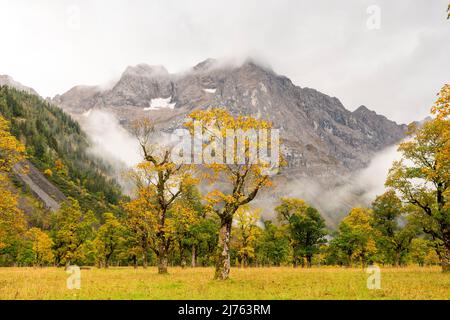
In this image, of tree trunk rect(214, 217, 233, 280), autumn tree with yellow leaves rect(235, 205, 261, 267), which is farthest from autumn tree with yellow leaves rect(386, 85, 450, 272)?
autumn tree with yellow leaves rect(235, 205, 261, 267)

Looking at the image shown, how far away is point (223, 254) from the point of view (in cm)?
2906

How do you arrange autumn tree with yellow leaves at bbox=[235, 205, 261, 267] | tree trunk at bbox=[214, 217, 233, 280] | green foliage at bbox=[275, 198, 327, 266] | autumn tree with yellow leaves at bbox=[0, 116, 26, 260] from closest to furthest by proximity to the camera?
autumn tree with yellow leaves at bbox=[0, 116, 26, 260] → tree trunk at bbox=[214, 217, 233, 280] → green foliage at bbox=[275, 198, 327, 266] → autumn tree with yellow leaves at bbox=[235, 205, 261, 267]

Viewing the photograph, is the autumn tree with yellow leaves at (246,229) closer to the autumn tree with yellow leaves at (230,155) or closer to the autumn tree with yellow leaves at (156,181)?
the autumn tree with yellow leaves at (156,181)

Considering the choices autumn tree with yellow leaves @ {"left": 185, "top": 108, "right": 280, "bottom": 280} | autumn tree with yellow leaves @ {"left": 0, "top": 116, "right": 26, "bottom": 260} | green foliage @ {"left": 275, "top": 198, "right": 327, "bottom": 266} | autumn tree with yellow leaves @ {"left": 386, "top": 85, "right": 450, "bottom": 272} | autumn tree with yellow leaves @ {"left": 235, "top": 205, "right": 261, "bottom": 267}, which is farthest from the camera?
autumn tree with yellow leaves @ {"left": 235, "top": 205, "right": 261, "bottom": 267}

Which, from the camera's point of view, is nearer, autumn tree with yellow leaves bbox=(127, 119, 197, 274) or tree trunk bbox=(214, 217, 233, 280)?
tree trunk bbox=(214, 217, 233, 280)

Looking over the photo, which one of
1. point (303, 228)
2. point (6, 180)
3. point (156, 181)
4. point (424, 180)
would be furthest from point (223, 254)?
point (303, 228)

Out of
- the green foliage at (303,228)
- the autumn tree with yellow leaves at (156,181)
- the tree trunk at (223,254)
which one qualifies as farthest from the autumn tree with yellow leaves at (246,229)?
the tree trunk at (223,254)

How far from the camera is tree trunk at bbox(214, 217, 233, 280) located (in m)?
28.4

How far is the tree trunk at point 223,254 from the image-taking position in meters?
28.4

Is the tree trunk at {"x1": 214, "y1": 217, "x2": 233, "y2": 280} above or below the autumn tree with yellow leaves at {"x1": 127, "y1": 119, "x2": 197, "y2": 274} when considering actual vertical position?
below

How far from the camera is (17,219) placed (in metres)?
27.6

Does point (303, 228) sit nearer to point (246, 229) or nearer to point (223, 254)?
point (246, 229)

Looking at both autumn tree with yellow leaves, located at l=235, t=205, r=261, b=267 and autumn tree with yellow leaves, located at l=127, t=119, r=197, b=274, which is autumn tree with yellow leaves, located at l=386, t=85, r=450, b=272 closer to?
autumn tree with yellow leaves, located at l=127, t=119, r=197, b=274
